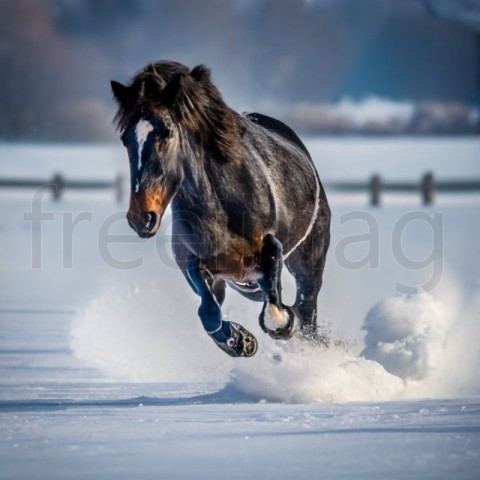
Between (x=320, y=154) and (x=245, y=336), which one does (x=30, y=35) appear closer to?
(x=320, y=154)

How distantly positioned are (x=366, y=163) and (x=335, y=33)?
315cm

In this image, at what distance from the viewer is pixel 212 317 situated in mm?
5055

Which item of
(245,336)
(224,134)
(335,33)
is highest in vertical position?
(335,33)

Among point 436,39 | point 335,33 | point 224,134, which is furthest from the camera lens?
point 436,39

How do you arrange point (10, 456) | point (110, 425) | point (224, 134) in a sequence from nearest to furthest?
point (10, 456) < point (110, 425) < point (224, 134)

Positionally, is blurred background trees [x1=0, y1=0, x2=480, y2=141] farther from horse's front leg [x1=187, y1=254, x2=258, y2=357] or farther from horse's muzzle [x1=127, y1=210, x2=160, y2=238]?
horse's muzzle [x1=127, y1=210, x2=160, y2=238]

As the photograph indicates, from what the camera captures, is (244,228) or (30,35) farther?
(30,35)

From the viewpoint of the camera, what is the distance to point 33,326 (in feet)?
26.1

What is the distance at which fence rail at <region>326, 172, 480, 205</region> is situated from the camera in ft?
54.3

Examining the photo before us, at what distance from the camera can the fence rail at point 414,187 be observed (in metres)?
16.6

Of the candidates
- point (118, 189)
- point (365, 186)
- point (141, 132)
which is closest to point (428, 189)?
point (365, 186)

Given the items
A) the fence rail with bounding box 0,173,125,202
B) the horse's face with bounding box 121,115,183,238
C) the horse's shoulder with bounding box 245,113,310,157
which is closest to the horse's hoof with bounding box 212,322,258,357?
the horse's face with bounding box 121,115,183,238

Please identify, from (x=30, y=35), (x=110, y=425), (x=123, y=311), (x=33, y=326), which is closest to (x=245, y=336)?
(x=110, y=425)

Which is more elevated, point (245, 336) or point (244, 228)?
point (244, 228)
